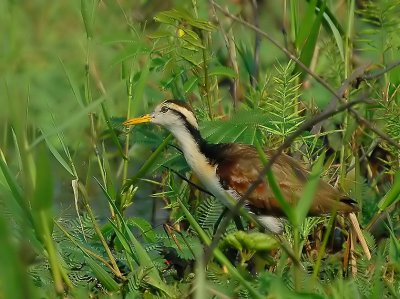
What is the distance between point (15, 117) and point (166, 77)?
2057mm

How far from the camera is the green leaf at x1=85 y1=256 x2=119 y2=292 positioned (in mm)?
3777

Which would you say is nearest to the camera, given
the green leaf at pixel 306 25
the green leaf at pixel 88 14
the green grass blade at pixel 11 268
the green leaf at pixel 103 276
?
the green grass blade at pixel 11 268

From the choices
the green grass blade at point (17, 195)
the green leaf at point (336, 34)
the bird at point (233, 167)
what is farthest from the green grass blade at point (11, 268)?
the green leaf at point (336, 34)

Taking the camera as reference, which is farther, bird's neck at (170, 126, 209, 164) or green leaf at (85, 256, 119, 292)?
bird's neck at (170, 126, 209, 164)

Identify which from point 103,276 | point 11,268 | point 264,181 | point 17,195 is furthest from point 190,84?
point 11,268

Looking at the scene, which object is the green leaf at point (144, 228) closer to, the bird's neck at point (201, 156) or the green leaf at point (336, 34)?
the bird's neck at point (201, 156)

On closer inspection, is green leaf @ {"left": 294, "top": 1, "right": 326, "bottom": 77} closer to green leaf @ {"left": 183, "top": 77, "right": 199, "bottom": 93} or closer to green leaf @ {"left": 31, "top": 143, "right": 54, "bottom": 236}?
green leaf @ {"left": 183, "top": 77, "right": 199, "bottom": 93}

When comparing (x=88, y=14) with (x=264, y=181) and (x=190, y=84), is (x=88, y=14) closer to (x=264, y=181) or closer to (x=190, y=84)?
(x=190, y=84)

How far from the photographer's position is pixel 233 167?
4.72 metres

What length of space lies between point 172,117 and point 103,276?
1194 mm

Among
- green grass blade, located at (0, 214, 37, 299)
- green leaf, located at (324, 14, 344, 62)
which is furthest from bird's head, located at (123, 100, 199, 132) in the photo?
green grass blade, located at (0, 214, 37, 299)

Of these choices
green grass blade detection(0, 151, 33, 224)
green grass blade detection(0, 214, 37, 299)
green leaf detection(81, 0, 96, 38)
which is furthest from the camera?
green leaf detection(81, 0, 96, 38)

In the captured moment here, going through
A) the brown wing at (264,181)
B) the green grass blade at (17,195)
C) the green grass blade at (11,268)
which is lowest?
the brown wing at (264,181)

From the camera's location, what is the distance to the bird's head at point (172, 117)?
4.74m
